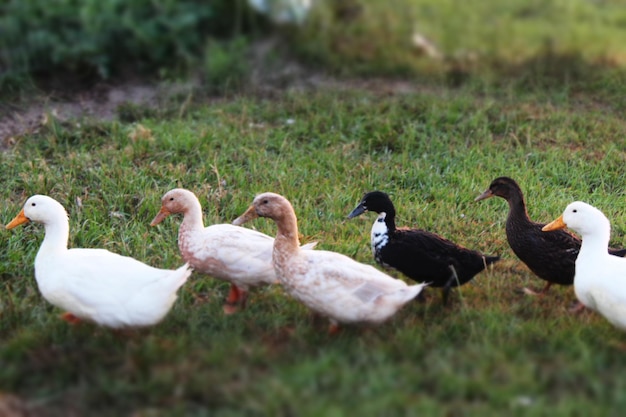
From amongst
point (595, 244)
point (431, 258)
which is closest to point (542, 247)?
point (595, 244)

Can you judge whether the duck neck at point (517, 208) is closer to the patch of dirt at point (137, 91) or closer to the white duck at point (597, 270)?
the white duck at point (597, 270)

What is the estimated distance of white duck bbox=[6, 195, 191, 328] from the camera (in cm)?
420

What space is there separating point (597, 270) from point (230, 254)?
193 centimetres

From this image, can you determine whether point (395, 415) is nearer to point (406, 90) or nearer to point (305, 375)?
point (305, 375)

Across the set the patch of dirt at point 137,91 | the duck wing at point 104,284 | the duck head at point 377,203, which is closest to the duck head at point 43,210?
the duck wing at point 104,284

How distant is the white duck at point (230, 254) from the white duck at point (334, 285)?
24 centimetres

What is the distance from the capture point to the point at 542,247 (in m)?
4.92

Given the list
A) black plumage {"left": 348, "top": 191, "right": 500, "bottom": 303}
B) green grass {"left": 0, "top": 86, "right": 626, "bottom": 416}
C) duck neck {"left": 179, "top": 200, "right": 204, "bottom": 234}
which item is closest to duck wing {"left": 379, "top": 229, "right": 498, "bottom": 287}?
black plumage {"left": 348, "top": 191, "right": 500, "bottom": 303}

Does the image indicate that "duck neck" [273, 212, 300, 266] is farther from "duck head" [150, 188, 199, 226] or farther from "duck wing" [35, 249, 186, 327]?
"duck head" [150, 188, 199, 226]

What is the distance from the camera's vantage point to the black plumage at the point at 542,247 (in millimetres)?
4836

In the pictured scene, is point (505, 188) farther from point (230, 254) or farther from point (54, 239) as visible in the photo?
point (54, 239)

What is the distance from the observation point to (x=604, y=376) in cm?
388

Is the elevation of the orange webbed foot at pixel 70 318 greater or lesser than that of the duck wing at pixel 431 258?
lesser

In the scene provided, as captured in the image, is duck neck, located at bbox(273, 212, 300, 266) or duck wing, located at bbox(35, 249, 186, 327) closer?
duck wing, located at bbox(35, 249, 186, 327)
